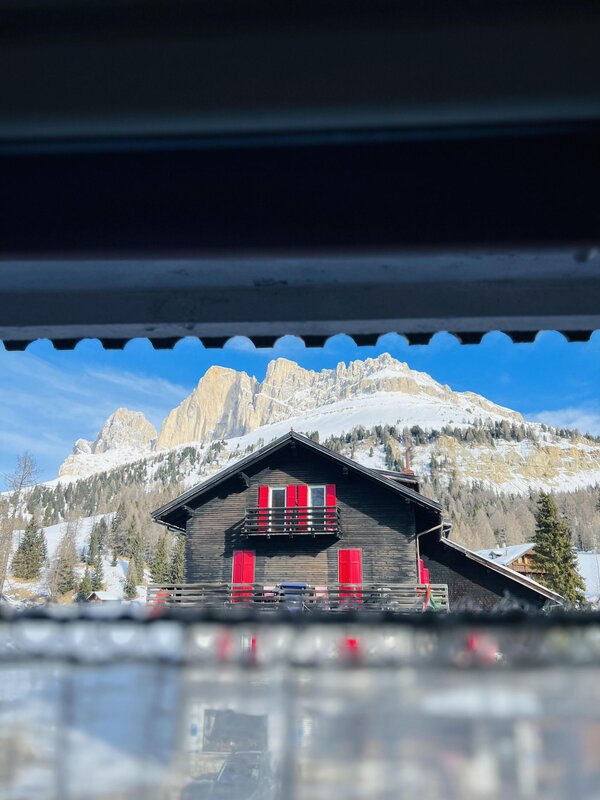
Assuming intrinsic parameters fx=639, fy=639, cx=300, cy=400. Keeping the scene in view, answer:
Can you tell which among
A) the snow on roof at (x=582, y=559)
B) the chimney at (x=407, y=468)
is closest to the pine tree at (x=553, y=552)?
the snow on roof at (x=582, y=559)

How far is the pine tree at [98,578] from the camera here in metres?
26.8

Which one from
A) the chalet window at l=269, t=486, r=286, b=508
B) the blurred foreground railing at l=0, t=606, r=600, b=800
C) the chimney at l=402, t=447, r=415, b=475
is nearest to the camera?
the blurred foreground railing at l=0, t=606, r=600, b=800

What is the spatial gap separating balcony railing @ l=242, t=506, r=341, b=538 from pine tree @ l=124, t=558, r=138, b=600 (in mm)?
10043

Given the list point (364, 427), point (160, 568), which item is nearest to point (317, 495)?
point (160, 568)

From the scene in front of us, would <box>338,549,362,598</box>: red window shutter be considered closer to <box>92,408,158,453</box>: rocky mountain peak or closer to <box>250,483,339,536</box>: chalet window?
<box>250,483,339,536</box>: chalet window

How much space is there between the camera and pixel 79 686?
2.49ft

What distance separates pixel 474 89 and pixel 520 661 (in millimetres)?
790

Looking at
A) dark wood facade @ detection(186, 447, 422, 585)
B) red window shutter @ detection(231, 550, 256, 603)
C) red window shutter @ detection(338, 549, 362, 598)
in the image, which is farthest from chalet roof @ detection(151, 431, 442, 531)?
red window shutter @ detection(338, 549, 362, 598)

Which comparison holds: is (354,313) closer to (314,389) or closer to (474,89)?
(474,89)

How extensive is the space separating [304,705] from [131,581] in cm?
3187

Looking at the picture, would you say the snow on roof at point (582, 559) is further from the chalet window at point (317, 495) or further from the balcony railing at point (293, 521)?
the chalet window at point (317, 495)

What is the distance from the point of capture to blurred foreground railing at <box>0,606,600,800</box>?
27.6 inches

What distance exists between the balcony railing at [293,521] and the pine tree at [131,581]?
32.9 ft

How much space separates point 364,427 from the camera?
11000 centimetres
